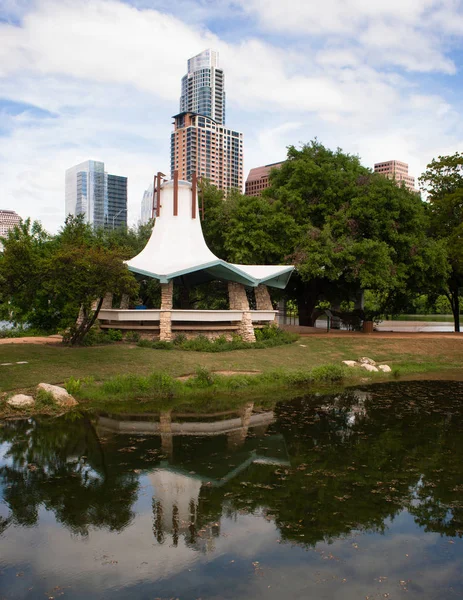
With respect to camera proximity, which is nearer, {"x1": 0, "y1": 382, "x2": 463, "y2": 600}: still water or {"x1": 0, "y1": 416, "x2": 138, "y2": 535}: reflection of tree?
{"x1": 0, "y1": 382, "x2": 463, "y2": 600}: still water

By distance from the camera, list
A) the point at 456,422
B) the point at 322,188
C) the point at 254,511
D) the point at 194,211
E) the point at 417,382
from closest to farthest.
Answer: the point at 254,511
the point at 456,422
the point at 417,382
the point at 194,211
the point at 322,188

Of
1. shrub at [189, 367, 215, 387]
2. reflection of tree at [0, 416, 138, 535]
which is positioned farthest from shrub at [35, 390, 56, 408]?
shrub at [189, 367, 215, 387]

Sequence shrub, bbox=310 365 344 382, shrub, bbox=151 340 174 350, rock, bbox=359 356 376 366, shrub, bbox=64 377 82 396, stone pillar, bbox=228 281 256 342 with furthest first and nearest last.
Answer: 1. stone pillar, bbox=228 281 256 342
2. rock, bbox=359 356 376 366
3. shrub, bbox=151 340 174 350
4. shrub, bbox=310 365 344 382
5. shrub, bbox=64 377 82 396

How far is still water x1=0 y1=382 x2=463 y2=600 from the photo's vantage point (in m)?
5.97

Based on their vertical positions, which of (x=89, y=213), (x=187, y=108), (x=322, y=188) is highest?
(x=187, y=108)

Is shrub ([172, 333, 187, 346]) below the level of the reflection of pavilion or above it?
above

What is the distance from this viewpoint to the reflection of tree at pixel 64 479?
7609 mm

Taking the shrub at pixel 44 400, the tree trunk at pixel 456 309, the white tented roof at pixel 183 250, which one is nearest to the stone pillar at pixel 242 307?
the white tented roof at pixel 183 250

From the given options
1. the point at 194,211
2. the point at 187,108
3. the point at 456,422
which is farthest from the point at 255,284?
the point at 187,108

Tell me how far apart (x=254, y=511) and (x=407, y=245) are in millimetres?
24332

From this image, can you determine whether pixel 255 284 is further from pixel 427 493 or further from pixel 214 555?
pixel 214 555

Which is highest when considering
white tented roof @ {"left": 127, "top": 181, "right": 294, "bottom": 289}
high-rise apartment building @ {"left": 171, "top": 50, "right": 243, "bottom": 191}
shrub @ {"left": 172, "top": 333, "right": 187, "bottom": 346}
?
high-rise apartment building @ {"left": 171, "top": 50, "right": 243, "bottom": 191}

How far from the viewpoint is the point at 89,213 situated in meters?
84.9

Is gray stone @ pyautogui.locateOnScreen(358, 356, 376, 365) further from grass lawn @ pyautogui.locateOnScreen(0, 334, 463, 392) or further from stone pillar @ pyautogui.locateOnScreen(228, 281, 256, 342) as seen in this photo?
stone pillar @ pyautogui.locateOnScreen(228, 281, 256, 342)
